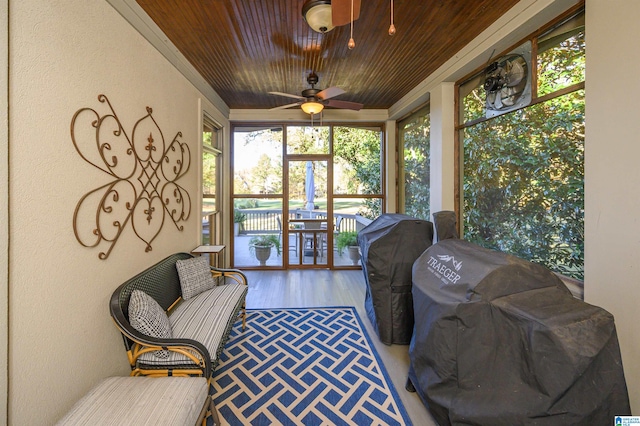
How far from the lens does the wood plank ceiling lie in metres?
2.06

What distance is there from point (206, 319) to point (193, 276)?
0.67 meters

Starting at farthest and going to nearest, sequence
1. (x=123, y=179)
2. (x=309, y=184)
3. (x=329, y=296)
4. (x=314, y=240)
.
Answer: (x=314, y=240), (x=309, y=184), (x=329, y=296), (x=123, y=179)

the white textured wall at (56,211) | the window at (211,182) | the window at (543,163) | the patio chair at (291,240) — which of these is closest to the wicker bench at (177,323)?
the white textured wall at (56,211)

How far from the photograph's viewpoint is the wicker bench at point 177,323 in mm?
1599

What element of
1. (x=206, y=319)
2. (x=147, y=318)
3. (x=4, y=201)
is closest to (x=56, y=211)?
(x=4, y=201)

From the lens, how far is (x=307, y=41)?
2.54 metres

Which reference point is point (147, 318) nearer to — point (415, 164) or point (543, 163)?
point (543, 163)

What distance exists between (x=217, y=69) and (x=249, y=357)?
3289 mm

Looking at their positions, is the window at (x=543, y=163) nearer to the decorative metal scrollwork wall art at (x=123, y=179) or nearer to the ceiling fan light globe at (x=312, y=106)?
the ceiling fan light globe at (x=312, y=106)

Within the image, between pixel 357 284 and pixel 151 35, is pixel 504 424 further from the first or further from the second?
pixel 151 35

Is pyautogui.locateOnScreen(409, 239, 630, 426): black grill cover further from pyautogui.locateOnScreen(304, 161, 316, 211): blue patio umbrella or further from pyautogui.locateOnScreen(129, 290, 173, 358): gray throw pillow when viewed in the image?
pyautogui.locateOnScreen(304, 161, 316, 211): blue patio umbrella

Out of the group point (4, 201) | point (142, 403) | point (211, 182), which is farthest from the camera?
point (211, 182)

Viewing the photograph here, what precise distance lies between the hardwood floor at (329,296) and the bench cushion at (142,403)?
1384mm

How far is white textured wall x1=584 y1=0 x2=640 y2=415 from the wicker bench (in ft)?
8.19
